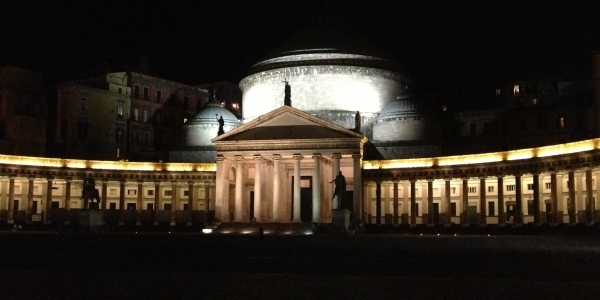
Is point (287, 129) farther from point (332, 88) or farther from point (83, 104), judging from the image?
point (83, 104)

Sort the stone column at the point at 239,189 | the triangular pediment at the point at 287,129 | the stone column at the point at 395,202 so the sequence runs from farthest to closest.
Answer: the stone column at the point at 395,202 → the stone column at the point at 239,189 → the triangular pediment at the point at 287,129

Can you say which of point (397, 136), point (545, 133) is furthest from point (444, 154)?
A: point (545, 133)

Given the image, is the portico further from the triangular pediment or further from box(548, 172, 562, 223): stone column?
box(548, 172, 562, 223): stone column

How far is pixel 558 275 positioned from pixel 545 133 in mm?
73160

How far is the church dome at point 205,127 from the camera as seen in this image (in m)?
90.1

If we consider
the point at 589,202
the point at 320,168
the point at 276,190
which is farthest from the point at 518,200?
the point at 276,190

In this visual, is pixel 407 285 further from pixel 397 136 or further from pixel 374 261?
pixel 397 136

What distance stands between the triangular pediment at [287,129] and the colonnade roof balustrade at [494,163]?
8.22 meters

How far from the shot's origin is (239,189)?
251ft

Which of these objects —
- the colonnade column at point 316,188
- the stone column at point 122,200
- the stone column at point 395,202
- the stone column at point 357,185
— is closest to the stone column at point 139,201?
the stone column at point 122,200

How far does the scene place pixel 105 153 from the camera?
309 feet

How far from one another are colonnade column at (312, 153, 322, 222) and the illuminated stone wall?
12379 mm

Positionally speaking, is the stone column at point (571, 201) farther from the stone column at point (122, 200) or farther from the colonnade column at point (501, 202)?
the stone column at point (122, 200)

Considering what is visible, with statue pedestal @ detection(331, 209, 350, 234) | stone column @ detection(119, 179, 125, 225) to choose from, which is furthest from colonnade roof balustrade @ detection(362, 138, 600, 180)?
stone column @ detection(119, 179, 125, 225)
